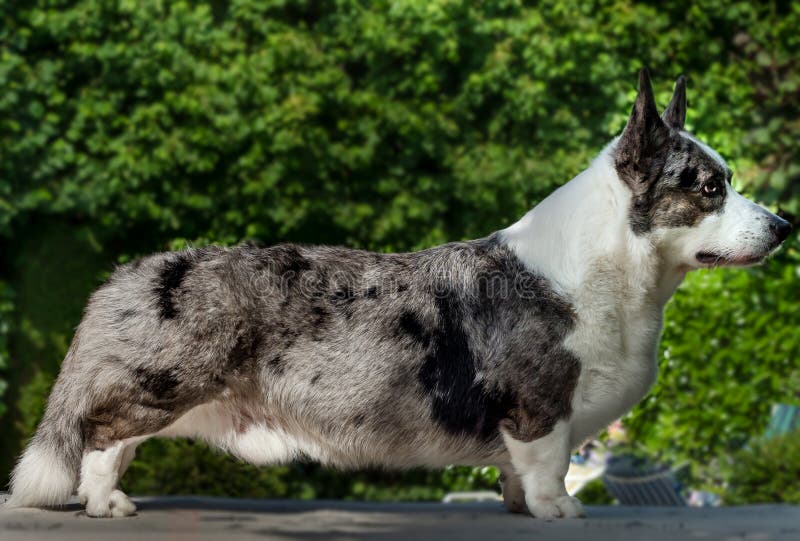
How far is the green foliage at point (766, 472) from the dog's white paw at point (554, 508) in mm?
5700

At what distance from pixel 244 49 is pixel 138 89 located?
1.39 m

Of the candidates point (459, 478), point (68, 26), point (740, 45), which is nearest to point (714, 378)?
point (459, 478)

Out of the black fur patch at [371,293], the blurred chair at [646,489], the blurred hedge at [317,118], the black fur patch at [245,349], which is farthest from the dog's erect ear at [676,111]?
the blurred hedge at [317,118]

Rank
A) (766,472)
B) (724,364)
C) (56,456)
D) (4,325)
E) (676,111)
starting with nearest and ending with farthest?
(56,456), (676,111), (766,472), (724,364), (4,325)

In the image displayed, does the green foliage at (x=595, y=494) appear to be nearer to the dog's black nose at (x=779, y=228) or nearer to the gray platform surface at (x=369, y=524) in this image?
the gray platform surface at (x=369, y=524)

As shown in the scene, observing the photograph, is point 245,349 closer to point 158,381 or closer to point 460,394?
point 158,381

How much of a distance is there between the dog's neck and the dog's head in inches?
2.7

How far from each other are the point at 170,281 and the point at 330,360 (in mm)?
791

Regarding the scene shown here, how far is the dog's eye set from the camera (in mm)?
4757

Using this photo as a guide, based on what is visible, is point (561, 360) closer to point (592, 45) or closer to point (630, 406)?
point (630, 406)

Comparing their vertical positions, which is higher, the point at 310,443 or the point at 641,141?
the point at 641,141

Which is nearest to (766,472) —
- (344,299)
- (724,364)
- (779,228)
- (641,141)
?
(724,364)

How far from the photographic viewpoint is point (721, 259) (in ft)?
15.5

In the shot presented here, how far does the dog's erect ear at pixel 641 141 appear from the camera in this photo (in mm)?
4727
